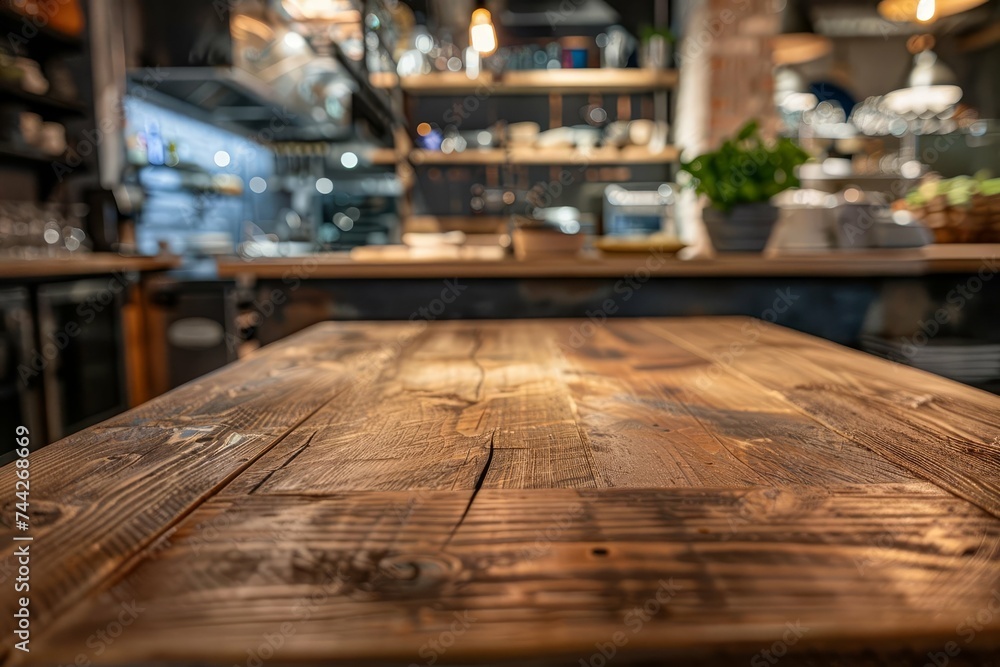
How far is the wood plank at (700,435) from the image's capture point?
1.71 feet

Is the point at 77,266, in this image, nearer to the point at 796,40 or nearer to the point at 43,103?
the point at 43,103

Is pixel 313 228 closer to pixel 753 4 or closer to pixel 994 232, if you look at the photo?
pixel 753 4

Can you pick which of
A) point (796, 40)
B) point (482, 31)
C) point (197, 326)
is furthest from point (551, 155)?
point (197, 326)

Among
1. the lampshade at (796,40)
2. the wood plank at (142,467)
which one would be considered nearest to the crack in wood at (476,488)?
the wood plank at (142,467)

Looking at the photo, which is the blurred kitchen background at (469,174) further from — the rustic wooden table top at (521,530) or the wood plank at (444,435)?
the rustic wooden table top at (521,530)

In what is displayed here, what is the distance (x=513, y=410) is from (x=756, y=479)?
30cm

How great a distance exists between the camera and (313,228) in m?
5.34

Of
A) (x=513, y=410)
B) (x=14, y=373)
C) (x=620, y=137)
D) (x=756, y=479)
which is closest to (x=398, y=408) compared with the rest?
(x=513, y=410)

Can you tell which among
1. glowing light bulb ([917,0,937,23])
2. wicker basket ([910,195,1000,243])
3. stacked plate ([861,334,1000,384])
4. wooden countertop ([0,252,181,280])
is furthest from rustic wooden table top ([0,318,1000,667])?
glowing light bulb ([917,0,937,23])

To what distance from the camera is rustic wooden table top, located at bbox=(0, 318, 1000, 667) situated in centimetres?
30

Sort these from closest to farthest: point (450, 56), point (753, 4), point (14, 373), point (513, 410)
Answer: point (513, 410)
point (14, 373)
point (753, 4)
point (450, 56)

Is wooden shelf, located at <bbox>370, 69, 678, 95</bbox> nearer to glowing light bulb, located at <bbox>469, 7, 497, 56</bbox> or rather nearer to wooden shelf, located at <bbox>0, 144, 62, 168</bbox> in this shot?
glowing light bulb, located at <bbox>469, 7, 497, 56</bbox>

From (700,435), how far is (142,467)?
0.50 metres

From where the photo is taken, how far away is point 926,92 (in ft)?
16.0
